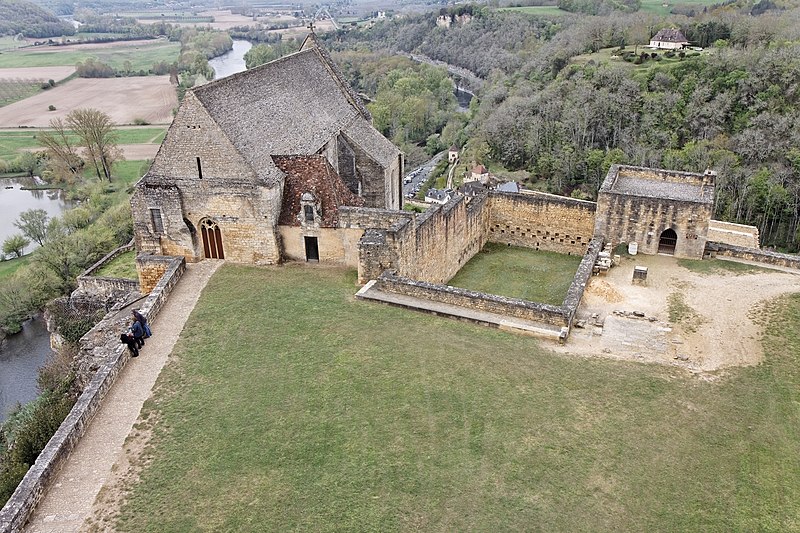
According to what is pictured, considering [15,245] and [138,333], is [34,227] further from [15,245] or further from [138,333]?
[138,333]

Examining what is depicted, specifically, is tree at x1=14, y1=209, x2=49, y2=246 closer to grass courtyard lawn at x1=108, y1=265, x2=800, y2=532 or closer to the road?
the road

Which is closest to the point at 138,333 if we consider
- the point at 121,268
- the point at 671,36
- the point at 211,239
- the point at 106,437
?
the point at 106,437

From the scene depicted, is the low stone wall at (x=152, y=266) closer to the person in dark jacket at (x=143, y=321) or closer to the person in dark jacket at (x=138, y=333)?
the person in dark jacket at (x=143, y=321)

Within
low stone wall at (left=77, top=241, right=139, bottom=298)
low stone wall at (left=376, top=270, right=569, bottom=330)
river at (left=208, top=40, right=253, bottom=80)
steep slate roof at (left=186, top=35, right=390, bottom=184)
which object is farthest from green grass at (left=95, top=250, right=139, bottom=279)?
river at (left=208, top=40, right=253, bottom=80)

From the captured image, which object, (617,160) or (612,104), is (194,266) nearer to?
(617,160)

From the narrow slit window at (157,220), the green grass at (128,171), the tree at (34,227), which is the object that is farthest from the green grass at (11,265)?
the narrow slit window at (157,220)

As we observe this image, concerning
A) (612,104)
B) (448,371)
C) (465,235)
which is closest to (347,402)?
(448,371)

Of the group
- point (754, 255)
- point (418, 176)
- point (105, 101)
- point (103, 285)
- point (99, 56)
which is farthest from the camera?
point (99, 56)
